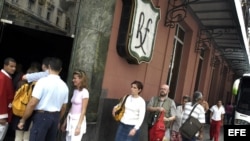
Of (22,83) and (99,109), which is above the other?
(22,83)

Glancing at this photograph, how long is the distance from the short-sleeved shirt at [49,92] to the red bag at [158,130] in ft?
6.87

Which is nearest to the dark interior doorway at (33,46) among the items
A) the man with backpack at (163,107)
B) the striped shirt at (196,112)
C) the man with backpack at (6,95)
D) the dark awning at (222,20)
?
the man with backpack at (6,95)

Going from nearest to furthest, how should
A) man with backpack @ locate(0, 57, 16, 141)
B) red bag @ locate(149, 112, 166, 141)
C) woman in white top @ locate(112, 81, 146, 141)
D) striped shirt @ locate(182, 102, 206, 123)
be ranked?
man with backpack @ locate(0, 57, 16, 141), woman in white top @ locate(112, 81, 146, 141), red bag @ locate(149, 112, 166, 141), striped shirt @ locate(182, 102, 206, 123)

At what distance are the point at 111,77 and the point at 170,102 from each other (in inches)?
53.3

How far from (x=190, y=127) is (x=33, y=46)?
3444mm

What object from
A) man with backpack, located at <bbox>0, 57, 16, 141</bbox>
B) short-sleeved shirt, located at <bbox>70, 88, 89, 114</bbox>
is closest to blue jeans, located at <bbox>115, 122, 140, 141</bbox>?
short-sleeved shirt, located at <bbox>70, 88, 89, 114</bbox>

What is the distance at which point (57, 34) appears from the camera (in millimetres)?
6148

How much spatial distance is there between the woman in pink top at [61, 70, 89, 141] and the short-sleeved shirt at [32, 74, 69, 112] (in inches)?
22.3

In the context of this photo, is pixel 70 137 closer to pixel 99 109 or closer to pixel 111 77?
pixel 99 109

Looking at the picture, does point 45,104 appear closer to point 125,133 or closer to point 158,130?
point 125,133

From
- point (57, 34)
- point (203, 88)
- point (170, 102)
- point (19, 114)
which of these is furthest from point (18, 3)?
point (203, 88)

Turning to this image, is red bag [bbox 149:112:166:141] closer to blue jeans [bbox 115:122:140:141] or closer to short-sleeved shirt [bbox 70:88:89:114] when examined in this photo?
blue jeans [bbox 115:122:140:141]

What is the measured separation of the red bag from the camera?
19.2 ft

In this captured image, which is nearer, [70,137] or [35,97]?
[35,97]
